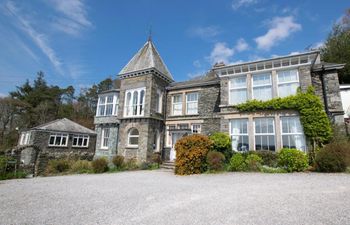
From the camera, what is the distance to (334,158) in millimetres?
9703

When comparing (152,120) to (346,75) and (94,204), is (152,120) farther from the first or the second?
(346,75)

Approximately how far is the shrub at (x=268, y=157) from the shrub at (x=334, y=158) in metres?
2.14

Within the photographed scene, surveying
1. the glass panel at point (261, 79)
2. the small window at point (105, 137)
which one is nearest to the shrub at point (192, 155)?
the glass panel at point (261, 79)

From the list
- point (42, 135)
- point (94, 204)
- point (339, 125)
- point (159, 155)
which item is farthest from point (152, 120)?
point (42, 135)

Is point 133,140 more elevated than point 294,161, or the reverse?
point 133,140

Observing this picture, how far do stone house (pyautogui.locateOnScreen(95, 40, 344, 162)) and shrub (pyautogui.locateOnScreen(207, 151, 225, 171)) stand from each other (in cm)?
260

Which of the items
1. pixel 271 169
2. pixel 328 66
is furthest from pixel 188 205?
pixel 328 66

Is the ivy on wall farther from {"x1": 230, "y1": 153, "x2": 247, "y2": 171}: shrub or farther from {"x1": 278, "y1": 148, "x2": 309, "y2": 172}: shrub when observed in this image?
{"x1": 230, "y1": 153, "x2": 247, "y2": 171}: shrub

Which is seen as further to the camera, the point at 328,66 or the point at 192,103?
the point at 192,103

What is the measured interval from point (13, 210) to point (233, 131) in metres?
12.3

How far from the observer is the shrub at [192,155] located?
11.6 metres

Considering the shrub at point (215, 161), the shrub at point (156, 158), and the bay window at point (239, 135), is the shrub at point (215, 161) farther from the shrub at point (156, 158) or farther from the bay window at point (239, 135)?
the shrub at point (156, 158)

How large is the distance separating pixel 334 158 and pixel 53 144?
86.3ft

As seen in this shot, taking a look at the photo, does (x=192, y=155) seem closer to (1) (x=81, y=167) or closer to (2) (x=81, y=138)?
(1) (x=81, y=167)
